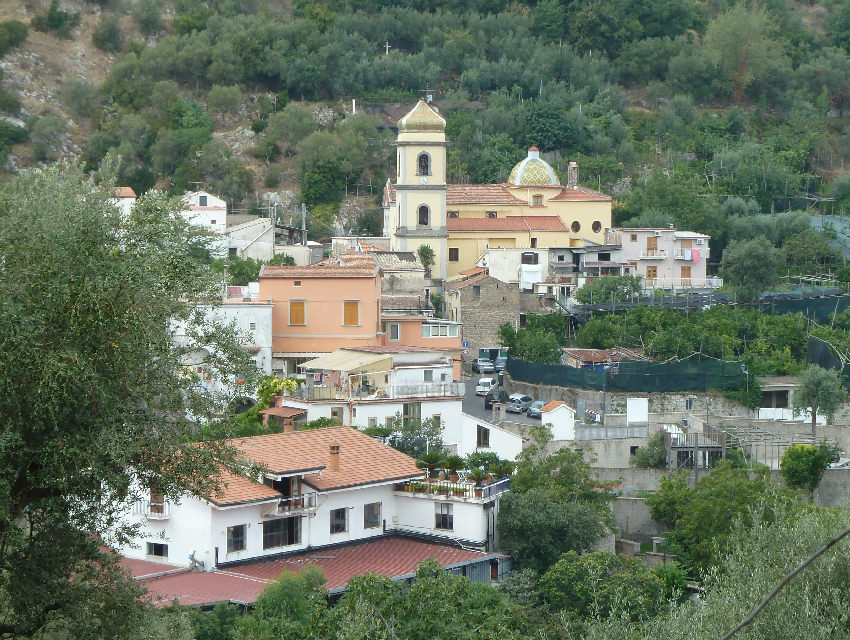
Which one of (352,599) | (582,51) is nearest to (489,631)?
(352,599)

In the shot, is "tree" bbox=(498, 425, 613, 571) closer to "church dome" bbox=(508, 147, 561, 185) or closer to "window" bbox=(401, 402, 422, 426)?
"window" bbox=(401, 402, 422, 426)

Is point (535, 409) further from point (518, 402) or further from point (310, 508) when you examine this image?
point (310, 508)

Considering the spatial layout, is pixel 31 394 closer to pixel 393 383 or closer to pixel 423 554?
pixel 423 554

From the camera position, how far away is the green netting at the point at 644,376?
4309cm

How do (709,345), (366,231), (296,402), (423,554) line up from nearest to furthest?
(423,554) < (296,402) < (709,345) < (366,231)

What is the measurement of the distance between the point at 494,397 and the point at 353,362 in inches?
288

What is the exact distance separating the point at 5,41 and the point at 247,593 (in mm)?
56006

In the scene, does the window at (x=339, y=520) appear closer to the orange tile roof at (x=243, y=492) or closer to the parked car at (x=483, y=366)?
the orange tile roof at (x=243, y=492)

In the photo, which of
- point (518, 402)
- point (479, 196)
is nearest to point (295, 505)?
point (518, 402)

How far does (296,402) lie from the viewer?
35062 mm

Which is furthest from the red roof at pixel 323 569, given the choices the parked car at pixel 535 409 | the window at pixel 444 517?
the parked car at pixel 535 409

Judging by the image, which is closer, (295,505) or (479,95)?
(295,505)

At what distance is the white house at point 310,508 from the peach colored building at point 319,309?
9982 millimetres

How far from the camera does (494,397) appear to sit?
42469 mm
